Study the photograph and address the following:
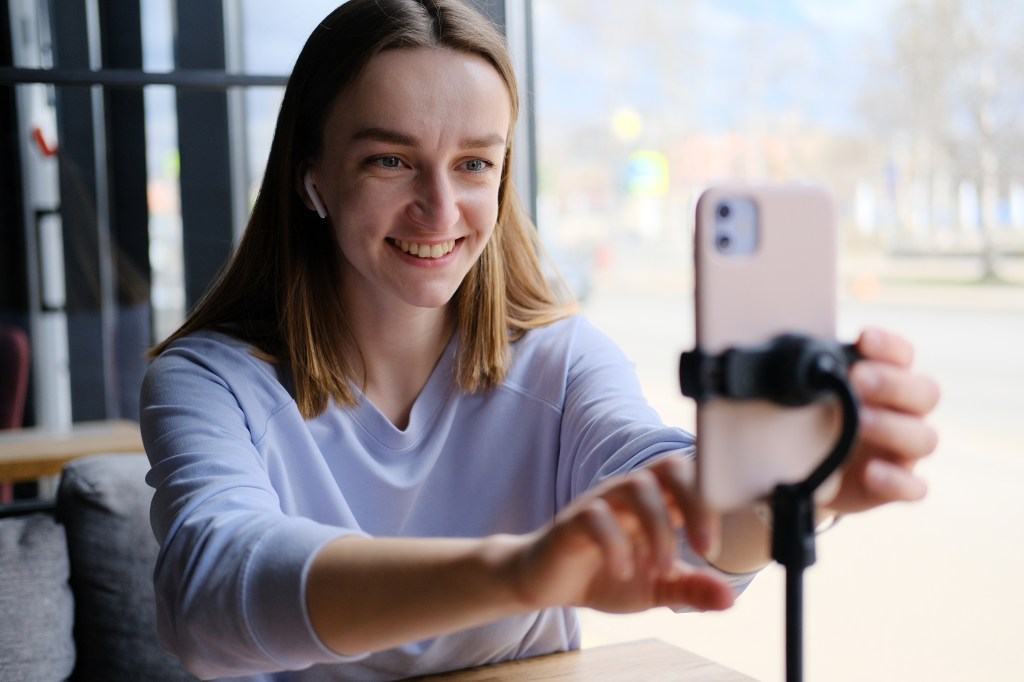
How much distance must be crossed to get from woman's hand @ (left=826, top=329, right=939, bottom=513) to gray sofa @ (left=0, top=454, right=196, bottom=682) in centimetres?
131

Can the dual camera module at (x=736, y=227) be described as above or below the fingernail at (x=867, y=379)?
above

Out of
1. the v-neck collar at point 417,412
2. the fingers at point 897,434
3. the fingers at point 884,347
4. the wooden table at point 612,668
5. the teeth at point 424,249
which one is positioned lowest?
the wooden table at point 612,668

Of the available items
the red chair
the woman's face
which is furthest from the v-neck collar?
the red chair

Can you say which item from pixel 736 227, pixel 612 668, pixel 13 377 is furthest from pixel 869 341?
pixel 13 377

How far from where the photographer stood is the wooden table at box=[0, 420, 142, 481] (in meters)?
2.32

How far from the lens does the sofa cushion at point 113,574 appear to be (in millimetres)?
1705

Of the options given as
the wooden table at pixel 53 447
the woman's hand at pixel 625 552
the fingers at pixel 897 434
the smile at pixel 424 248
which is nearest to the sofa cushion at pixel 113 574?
the wooden table at pixel 53 447

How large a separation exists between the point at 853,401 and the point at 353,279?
0.78 metres

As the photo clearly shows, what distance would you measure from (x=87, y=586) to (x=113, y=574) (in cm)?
4

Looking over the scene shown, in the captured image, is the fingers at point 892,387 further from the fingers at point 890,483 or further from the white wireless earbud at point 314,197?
the white wireless earbud at point 314,197

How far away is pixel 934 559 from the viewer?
365cm

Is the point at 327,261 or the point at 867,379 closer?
the point at 867,379

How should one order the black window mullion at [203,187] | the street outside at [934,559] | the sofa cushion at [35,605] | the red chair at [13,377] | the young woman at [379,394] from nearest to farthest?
the young woman at [379,394]
the sofa cushion at [35,605]
the black window mullion at [203,187]
the red chair at [13,377]
the street outside at [934,559]

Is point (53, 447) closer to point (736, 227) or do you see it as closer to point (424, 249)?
point (424, 249)
